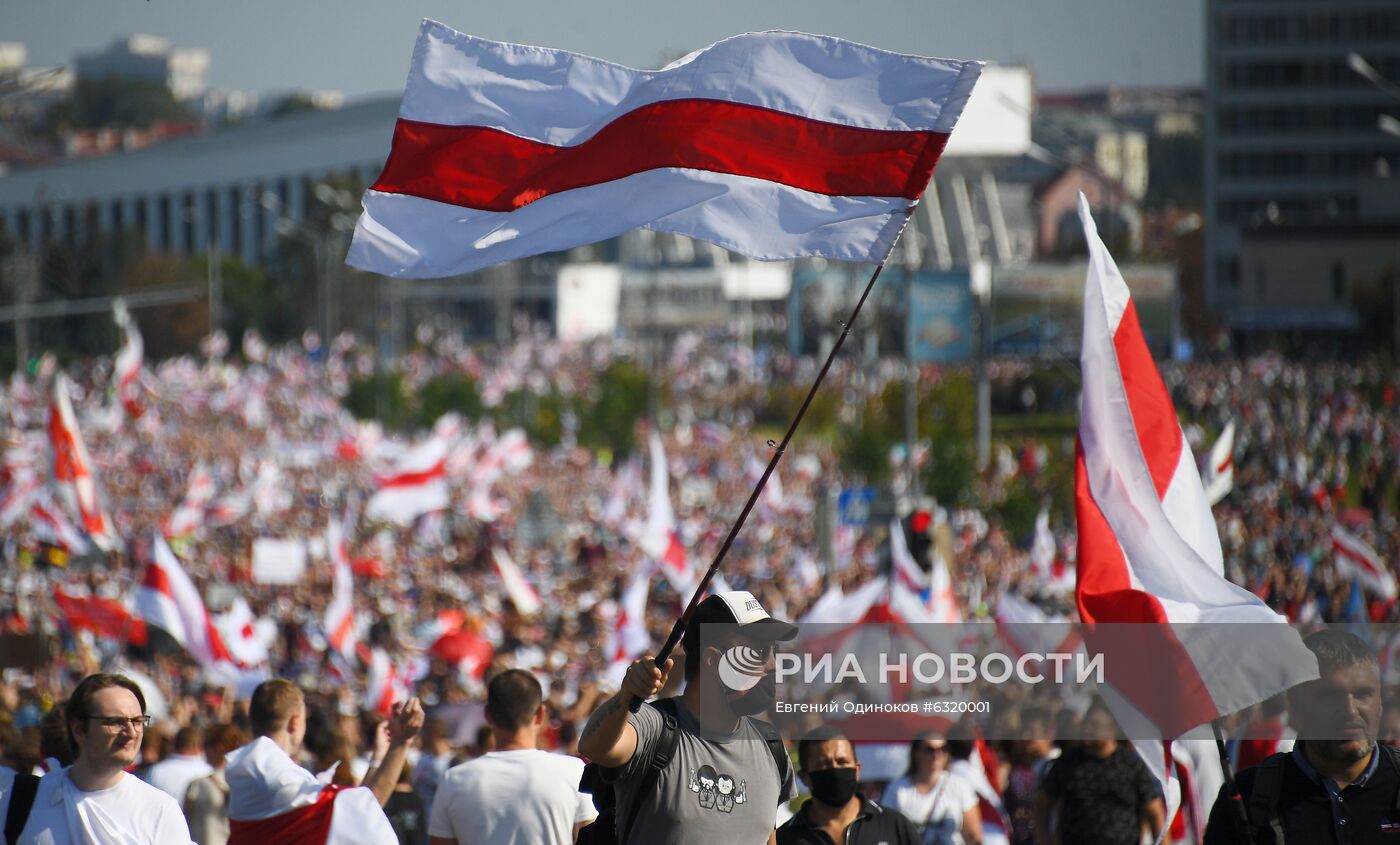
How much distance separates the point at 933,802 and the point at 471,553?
20657 millimetres

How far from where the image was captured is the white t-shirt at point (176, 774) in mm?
6750

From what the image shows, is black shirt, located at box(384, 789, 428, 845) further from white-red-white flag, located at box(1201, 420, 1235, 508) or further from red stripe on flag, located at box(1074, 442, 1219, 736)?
white-red-white flag, located at box(1201, 420, 1235, 508)

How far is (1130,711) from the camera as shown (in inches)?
209

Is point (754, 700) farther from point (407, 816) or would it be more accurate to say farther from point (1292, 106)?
point (1292, 106)

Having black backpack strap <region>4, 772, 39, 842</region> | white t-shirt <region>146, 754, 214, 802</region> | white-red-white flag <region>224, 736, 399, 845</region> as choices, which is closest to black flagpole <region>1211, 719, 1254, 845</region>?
white-red-white flag <region>224, 736, 399, 845</region>

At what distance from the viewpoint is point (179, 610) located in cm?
1252

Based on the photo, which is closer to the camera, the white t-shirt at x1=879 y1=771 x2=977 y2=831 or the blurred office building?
the white t-shirt at x1=879 y1=771 x2=977 y2=831

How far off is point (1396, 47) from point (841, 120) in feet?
338

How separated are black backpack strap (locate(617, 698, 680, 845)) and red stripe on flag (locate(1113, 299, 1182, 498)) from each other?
2011 mm

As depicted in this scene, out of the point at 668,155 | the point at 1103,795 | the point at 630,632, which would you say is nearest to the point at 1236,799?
the point at 1103,795

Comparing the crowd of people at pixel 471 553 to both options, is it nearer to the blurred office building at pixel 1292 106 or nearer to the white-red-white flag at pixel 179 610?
the white-red-white flag at pixel 179 610

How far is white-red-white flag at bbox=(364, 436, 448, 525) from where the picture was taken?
22.9 metres

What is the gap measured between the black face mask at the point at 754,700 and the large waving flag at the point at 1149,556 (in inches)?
54.0

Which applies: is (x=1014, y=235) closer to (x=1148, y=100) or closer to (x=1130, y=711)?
(x=1148, y=100)
